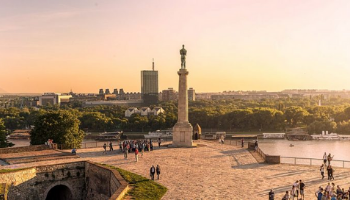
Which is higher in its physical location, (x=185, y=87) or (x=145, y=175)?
(x=185, y=87)

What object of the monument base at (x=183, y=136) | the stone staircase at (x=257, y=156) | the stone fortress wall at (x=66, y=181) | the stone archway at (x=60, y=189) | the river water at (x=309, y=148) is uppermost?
the monument base at (x=183, y=136)

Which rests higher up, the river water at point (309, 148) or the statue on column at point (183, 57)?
the statue on column at point (183, 57)

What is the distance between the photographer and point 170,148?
35.8 meters

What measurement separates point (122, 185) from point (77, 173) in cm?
829

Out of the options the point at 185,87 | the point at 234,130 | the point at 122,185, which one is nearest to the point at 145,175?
the point at 122,185

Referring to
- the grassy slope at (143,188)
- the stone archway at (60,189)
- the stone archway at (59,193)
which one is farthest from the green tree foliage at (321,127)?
the grassy slope at (143,188)

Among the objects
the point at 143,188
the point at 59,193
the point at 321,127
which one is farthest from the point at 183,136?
the point at 321,127

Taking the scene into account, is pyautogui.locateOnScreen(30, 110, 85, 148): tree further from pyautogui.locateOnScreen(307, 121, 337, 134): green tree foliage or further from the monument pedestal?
pyautogui.locateOnScreen(307, 121, 337, 134): green tree foliage

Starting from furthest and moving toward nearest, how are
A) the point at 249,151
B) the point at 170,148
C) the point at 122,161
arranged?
1. the point at 170,148
2. the point at 249,151
3. the point at 122,161

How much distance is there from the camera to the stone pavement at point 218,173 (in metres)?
19.4

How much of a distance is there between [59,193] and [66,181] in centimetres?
271

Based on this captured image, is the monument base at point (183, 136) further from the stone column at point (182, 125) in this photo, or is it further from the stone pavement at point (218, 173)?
the stone pavement at point (218, 173)

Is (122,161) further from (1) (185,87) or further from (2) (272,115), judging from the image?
(2) (272,115)

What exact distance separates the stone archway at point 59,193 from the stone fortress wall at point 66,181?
29cm
